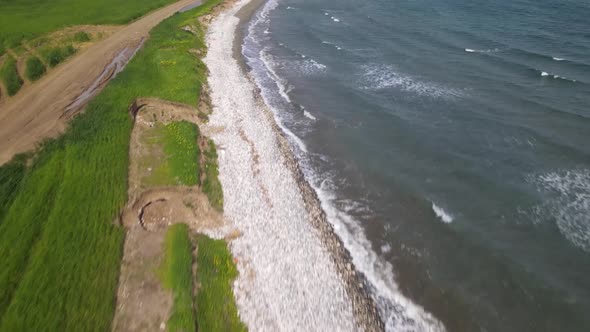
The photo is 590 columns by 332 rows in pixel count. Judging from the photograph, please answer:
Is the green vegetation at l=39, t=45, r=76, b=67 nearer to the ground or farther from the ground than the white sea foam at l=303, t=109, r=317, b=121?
farther from the ground

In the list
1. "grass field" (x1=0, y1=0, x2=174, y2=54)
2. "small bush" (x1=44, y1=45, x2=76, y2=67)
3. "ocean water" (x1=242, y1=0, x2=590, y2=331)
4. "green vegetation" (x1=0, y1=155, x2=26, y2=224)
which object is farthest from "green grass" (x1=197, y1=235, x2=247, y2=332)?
"grass field" (x1=0, y1=0, x2=174, y2=54)

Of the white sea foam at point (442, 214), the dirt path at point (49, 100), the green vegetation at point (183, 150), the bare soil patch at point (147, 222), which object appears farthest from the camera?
the dirt path at point (49, 100)

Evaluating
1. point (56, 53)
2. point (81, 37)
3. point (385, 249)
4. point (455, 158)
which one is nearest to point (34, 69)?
point (56, 53)

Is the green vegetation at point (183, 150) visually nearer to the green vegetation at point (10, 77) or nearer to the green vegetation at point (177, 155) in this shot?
the green vegetation at point (177, 155)

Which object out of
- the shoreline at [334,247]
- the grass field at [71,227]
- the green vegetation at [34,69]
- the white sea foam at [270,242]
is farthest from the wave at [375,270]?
the green vegetation at [34,69]

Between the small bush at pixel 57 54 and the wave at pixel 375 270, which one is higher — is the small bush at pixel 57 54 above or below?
above

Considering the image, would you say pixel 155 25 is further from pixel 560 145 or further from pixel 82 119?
pixel 560 145

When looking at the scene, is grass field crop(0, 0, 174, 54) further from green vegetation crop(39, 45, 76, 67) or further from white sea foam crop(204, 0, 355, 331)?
white sea foam crop(204, 0, 355, 331)
